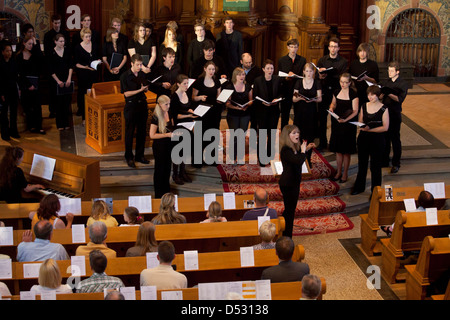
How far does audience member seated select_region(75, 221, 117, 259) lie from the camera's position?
6250 mm

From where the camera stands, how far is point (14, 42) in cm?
1220

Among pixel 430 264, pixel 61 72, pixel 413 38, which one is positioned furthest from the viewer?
pixel 413 38

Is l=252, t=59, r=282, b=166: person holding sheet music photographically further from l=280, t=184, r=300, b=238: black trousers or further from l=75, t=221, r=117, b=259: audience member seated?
l=75, t=221, r=117, b=259: audience member seated

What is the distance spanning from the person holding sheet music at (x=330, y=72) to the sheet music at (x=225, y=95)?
1.45 meters

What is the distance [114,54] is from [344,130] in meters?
3.53

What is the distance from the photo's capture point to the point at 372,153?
29.7 ft

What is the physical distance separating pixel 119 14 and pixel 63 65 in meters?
2.19

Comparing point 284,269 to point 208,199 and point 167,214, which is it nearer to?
point 167,214

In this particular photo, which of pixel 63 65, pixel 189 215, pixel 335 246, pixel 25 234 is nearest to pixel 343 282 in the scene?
pixel 335 246

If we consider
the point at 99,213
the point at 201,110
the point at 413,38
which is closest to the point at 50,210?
the point at 99,213

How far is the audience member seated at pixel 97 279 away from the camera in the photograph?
5.66 m

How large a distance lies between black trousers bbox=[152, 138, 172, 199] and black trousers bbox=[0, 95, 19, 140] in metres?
2.65

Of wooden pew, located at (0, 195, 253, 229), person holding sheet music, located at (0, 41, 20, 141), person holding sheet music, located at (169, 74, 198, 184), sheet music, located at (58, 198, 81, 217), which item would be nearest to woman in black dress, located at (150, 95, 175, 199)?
person holding sheet music, located at (169, 74, 198, 184)
